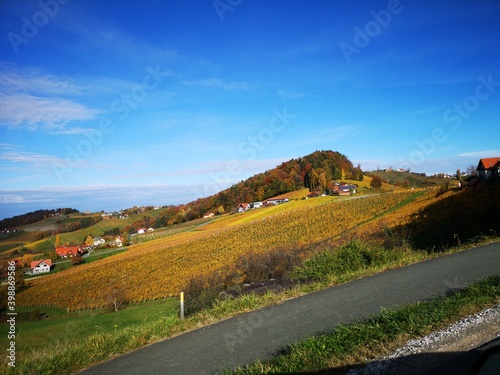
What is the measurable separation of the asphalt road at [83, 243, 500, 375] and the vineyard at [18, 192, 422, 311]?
19.7 metres

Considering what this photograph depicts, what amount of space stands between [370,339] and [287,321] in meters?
2.43

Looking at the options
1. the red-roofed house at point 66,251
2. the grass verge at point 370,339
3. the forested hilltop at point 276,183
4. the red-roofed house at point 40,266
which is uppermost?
the forested hilltop at point 276,183

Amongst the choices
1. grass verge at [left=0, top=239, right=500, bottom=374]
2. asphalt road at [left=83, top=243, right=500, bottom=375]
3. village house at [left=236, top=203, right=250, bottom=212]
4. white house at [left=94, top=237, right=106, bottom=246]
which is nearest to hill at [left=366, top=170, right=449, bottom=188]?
village house at [left=236, top=203, right=250, bottom=212]

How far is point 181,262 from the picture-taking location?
38.6 meters

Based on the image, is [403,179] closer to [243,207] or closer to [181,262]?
[243,207]

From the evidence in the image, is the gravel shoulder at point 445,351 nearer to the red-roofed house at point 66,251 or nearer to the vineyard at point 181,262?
the vineyard at point 181,262

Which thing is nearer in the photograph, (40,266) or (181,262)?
(181,262)

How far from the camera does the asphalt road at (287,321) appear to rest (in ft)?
17.0

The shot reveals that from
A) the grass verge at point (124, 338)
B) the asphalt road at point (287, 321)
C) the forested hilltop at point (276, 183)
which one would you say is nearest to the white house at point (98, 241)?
the forested hilltop at point (276, 183)

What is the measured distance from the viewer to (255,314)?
23.6 feet

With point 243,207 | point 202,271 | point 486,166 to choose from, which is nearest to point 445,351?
point 202,271

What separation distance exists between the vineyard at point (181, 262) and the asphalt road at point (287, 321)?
19.7 meters

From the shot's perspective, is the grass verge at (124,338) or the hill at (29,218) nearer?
the grass verge at (124,338)

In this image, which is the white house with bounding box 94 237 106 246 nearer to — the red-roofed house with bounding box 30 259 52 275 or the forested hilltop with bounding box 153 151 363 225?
the forested hilltop with bounding box 153 151 363 225
